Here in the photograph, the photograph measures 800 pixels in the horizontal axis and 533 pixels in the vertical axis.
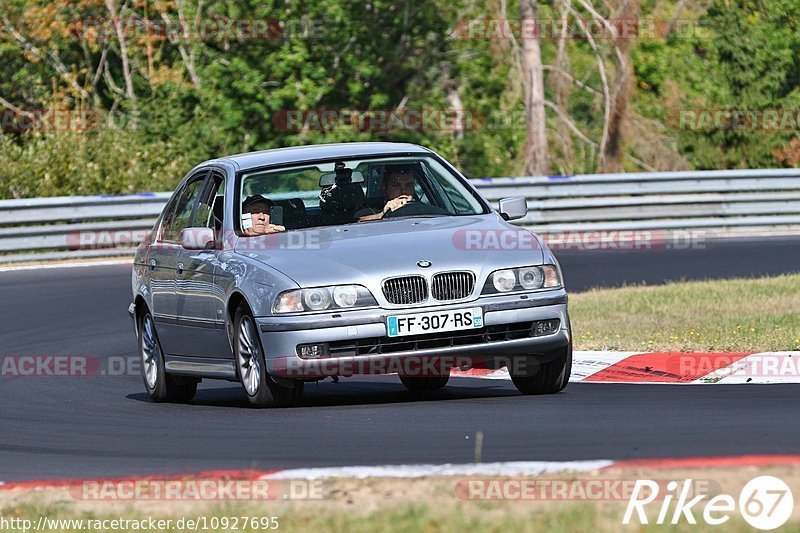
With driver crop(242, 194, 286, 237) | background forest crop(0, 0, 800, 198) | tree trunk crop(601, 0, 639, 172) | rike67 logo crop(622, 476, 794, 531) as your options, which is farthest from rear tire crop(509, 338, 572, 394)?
tree trunk crop(601, 0, 639, 172)

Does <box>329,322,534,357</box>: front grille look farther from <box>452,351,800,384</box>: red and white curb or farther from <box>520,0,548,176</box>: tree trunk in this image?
<box>520,0,548,176</box>: tree trunk

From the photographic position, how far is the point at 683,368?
11.1 meters

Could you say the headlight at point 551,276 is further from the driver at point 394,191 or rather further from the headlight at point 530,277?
the driver at point 394,191

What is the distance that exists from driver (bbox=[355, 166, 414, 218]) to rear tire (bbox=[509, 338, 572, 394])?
1.37 meters

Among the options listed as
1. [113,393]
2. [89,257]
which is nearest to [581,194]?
[89,257]

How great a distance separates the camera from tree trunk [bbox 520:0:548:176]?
1278 inches

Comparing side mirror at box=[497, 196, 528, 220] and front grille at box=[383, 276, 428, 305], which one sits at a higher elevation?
side mirror at box=[497, 196, 528, 220]

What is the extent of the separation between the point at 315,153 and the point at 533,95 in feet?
73.3

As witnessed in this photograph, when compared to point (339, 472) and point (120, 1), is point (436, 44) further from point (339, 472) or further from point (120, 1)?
point (339, 472)

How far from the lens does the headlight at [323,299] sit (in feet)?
30.5

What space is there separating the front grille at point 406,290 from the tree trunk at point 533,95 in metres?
23.1

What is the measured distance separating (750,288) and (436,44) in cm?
2103

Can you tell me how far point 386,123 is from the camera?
116 ft

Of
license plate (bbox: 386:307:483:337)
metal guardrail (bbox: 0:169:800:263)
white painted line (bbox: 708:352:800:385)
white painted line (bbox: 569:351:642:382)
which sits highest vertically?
license plate (bbox: 386:307:483:337)
